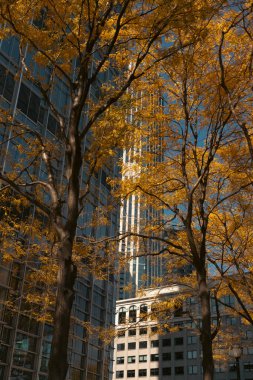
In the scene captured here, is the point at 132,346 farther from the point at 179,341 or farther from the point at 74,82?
the point at 74,82

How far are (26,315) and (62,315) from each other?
17.2m

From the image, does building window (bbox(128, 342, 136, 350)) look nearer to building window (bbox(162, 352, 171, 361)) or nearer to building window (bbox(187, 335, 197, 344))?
building window (bbox(162, 352, 171, 361))

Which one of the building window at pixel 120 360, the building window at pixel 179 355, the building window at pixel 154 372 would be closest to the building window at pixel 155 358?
the building window at pixel 154 372

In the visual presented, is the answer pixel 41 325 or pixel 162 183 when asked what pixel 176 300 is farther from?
pixel 41 325

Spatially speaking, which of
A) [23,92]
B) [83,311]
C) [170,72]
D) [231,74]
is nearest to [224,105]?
[231,74]

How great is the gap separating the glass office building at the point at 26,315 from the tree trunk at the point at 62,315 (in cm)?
1317

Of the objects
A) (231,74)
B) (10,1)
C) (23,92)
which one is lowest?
(10,1)

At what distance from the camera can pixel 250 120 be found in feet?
42.3

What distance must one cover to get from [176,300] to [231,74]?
8.30 metres

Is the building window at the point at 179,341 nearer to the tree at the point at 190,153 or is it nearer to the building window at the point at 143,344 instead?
the building window at the point at 143,344

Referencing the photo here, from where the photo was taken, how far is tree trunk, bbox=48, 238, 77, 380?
6.40m

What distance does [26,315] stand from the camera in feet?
74.5

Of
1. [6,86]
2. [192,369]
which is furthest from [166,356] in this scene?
[6,86]

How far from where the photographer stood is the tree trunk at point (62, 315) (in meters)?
6.40
